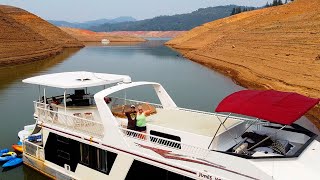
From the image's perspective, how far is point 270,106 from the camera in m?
8.25

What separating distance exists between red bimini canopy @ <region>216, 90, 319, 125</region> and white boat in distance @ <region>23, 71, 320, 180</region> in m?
0.02

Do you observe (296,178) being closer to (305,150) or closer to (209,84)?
(305,150)

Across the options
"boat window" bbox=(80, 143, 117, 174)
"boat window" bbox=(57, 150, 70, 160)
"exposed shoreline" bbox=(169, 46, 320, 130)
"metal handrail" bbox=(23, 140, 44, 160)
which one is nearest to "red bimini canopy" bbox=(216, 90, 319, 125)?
"boat window" bbox=(80, 143, 117, 174)

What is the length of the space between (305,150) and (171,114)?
4.13 metres

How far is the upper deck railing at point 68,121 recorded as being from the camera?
1045 centimetres

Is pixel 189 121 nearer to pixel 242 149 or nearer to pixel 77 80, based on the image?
pixel 242 149

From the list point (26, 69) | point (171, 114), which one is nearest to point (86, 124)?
point (171, 114)

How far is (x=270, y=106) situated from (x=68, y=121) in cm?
634

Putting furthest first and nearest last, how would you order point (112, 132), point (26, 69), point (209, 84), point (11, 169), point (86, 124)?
1. point (26, 69)
2. point (209, 84)
3. point (11, 169)
4. point (86, 124)
5. point (112, 132)

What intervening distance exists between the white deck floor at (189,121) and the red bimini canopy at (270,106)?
30.1 inches

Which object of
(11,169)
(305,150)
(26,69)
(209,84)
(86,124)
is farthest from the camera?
(26,69)

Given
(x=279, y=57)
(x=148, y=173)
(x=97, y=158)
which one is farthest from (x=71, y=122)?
(x=279, y=57)

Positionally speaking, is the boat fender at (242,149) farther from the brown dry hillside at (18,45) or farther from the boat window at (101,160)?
the brown dry hillside at (18,45)

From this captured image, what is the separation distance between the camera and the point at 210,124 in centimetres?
977
